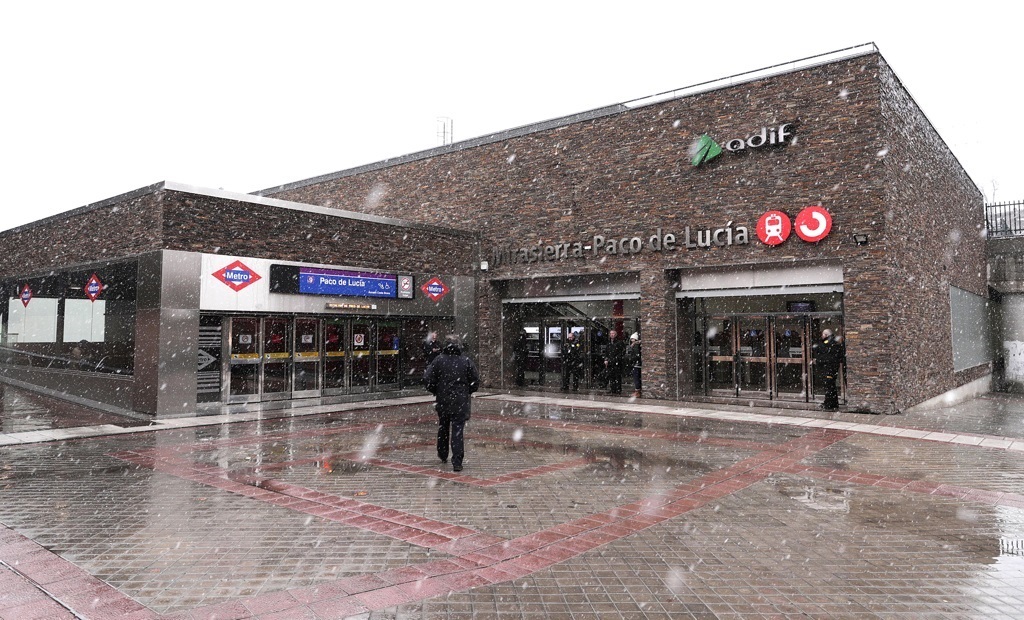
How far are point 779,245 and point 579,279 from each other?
229 inches

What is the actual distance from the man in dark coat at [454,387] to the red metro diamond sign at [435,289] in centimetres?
1041

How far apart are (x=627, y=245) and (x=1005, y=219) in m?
16.2

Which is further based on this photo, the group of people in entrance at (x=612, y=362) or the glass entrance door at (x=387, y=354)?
the group of people in entrance at (x=612, y=362)

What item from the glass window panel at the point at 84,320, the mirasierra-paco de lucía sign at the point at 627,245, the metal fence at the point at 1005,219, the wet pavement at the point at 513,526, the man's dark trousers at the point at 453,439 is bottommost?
the wet pavement at the point at 513,526

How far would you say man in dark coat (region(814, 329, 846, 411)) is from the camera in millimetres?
14367

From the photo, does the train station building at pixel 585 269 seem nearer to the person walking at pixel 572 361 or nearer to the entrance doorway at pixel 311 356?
the entrance doorway at pixel 311 356

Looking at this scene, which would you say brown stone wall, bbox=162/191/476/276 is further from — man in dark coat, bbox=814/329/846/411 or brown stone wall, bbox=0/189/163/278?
man in dark coat, bbox=814/329/846/411

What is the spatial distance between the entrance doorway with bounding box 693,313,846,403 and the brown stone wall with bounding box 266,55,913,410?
3.75ft

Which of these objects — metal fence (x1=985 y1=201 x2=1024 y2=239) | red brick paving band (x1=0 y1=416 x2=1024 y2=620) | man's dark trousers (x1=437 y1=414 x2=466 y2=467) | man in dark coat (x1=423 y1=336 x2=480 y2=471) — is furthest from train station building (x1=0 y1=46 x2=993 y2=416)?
man in dark coat (x1=423 y1=336 x2=480 y2=471)

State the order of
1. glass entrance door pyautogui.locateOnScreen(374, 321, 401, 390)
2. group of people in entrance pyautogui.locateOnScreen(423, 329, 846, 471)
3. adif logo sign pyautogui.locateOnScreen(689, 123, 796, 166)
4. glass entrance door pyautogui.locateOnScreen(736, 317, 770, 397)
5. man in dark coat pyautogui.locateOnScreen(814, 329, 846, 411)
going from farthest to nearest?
glass entrance door pyautogui.locateOnScreen(374, 321, 401, 390), glass entrance door pyautogui.locateOnScreen(736, 317, 770, 397), adif logo sign pyautogui.locateOnScreen(689, 123, 796, 166), man in dark coat pyautogui.locateOnScreen(814, 329, 846, 411), group of people in entrance pyautogui.locateOnScreen(423, 329, 846, 471)

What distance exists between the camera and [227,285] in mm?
14172

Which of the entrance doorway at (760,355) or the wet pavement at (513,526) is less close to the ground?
the entrance doorway at (760,355)

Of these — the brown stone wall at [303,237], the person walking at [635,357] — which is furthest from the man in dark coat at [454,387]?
the person walking at [635,357]

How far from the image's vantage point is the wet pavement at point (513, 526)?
4109mm
